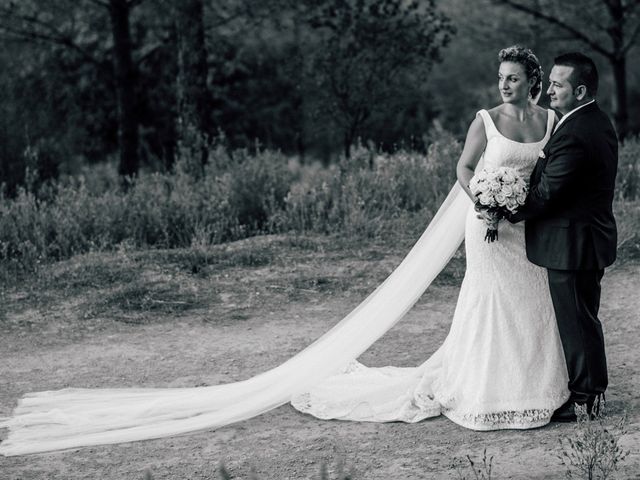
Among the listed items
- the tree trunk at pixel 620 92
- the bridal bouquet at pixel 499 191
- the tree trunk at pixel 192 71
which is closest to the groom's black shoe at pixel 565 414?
the bridal bouquet at pixel 499 191

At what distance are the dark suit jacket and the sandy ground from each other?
38.3 inches

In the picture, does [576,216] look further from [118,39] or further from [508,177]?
[118,39]

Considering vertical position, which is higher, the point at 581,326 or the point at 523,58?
the point at 523,58

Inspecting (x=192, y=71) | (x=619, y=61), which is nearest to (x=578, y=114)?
(x=192, y=71)

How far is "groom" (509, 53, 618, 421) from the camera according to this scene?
4.69 meters

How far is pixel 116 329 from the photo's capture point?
7383 millimetres

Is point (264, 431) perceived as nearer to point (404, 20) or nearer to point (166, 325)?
point (166, 325)

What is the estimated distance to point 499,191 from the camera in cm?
473

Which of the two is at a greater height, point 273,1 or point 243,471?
point 273,1

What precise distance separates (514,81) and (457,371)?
1.70 metres

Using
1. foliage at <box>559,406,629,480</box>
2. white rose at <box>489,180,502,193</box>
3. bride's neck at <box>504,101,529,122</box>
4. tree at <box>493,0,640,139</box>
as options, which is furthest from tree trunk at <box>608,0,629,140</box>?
foliage at <box>559,406,629,480</box>

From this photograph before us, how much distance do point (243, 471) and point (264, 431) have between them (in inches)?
24.3

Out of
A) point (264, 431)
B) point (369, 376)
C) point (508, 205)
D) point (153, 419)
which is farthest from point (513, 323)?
point (153, 419)

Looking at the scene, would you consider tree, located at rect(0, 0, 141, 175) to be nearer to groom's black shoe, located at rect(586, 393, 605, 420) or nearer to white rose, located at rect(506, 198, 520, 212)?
white rose, located at rect(506, 198, 520, 212)
